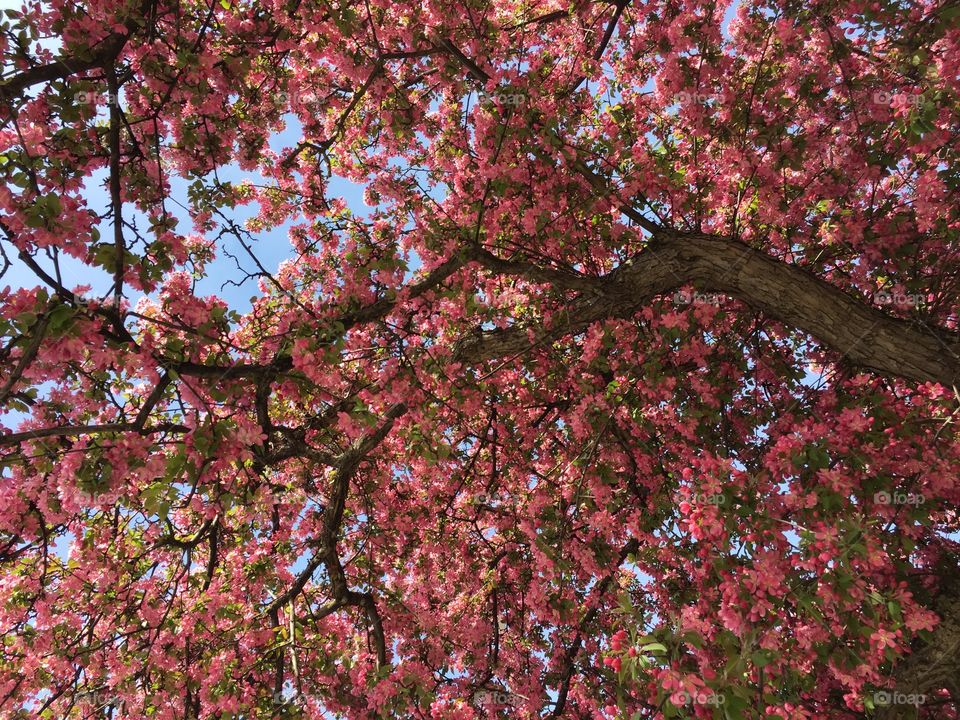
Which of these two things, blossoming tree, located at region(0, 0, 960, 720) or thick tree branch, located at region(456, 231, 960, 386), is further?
thick tree branch, located at region(456, 231, 960, 386)

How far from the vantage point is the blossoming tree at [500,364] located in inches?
139

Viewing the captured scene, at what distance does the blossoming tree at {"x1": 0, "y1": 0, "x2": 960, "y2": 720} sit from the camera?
3.54 m

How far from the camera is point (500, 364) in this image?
572 cm

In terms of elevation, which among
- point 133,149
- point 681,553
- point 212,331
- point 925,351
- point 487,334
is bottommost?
point 681,553

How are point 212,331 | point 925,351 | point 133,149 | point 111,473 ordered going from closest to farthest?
point 111,473, point 212,331, point 133,149, point 925,351

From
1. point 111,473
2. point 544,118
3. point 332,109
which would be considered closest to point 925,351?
point 544,118

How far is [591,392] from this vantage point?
5680mm

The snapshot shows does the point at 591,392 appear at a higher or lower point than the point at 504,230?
lower

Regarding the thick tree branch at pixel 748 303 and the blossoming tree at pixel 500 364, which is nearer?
the blossoming tree at pixel 500 364

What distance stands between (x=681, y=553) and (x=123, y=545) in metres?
5.21

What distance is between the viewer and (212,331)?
382 cm

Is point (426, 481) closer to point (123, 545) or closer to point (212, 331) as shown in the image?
point (123, 545)

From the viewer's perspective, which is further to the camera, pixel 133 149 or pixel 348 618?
pixel 348 618

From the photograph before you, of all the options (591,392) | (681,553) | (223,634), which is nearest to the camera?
→ (681,553)
